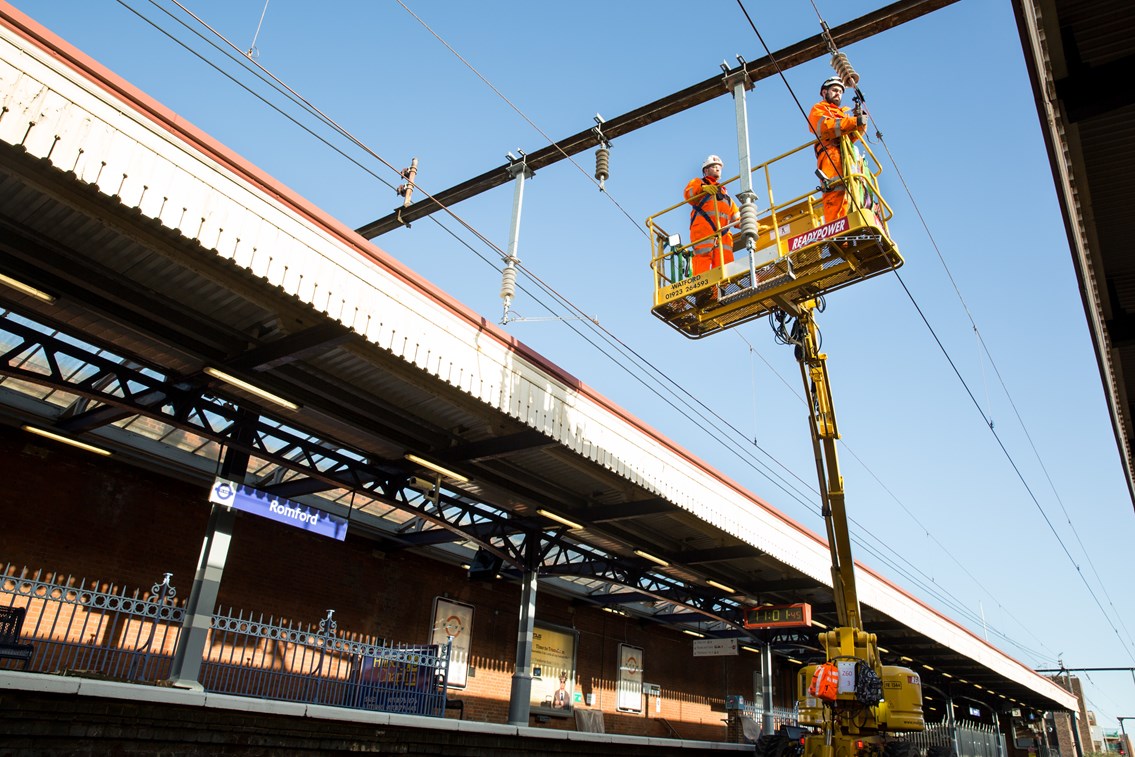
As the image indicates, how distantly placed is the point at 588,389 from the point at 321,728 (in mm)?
A: 6187

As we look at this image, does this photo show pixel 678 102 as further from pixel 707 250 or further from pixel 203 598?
pixel 203 598

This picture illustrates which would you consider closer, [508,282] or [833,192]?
[508,282]

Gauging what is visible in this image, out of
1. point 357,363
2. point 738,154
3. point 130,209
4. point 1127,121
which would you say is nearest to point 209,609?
point 357,363

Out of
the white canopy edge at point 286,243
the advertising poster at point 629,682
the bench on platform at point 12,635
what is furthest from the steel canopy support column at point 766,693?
the bench on platform at point 12,635

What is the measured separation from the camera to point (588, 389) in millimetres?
12320

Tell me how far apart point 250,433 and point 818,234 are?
8.86 m

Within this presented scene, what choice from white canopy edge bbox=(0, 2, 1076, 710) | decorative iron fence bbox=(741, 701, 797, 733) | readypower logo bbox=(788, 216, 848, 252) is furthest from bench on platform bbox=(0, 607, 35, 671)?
decorative iron fence bbox=(741, 701, 797, 733)

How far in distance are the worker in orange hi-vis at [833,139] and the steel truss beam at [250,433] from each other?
27.0ft

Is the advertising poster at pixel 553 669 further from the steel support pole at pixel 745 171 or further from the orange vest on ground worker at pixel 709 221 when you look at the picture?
the steel support pole at pixel 745 171

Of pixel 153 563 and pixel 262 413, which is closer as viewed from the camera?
pixel 262 413

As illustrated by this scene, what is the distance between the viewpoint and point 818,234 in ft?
35.2

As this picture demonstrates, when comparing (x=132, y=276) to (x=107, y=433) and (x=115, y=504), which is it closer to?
(x=107, y=433)

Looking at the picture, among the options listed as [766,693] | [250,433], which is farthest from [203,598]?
[766,693]

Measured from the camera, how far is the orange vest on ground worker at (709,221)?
1177cm
